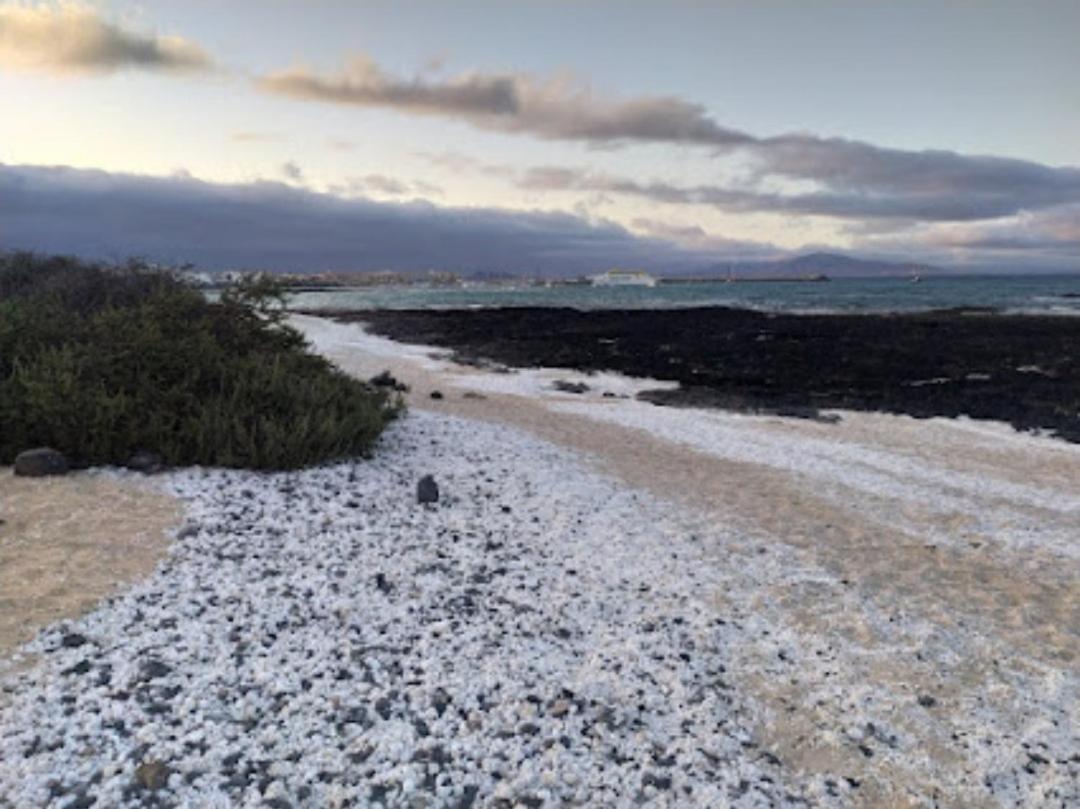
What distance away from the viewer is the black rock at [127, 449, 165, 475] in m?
10.4

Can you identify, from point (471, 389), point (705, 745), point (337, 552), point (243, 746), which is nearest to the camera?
point (243, 746)

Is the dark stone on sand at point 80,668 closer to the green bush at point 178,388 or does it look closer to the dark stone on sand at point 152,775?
the dark stone on sand at point 152,775

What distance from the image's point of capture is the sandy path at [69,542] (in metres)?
6.94

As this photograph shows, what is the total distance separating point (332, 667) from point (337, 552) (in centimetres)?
237

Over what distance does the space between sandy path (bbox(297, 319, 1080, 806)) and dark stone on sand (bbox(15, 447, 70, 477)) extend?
7.82m

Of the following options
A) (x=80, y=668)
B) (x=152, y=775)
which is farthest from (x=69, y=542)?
(x=152, y=775)

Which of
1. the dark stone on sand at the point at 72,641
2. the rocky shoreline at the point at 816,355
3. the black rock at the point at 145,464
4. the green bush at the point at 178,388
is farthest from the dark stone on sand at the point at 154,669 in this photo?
the rocky shoreline at the point at 816,355

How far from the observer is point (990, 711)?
6750mm

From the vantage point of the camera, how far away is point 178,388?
38.2 feet

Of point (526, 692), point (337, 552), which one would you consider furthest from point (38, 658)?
point (526, 692)

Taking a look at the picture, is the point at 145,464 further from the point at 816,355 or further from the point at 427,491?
the point at 816,355

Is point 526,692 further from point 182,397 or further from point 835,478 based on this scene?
point 835,478

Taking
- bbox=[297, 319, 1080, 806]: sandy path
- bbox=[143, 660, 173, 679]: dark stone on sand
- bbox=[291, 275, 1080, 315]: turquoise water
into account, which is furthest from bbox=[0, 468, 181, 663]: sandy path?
bbox=[291, 275, 1080, 315]: turquoise water

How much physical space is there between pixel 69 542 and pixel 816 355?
3178cm
